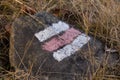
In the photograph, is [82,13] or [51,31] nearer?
[51,31]

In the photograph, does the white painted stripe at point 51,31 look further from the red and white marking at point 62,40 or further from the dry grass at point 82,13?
the dry grass at point 82,13

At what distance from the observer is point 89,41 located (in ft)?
5.93

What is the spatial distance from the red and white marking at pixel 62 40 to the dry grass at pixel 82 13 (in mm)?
65

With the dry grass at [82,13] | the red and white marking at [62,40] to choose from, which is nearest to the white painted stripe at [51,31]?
the red and white marking at [62,40]

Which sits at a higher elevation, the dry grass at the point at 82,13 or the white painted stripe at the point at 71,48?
the dry grass at the point at 82,13

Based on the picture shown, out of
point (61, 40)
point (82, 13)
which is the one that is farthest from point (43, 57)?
point (82, 13)

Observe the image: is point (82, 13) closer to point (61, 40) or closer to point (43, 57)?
point (61, 40)

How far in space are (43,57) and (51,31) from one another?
0.52 feet

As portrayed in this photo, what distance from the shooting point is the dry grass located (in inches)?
75.3

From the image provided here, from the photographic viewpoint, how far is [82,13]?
79.3 inches

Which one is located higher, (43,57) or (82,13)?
(82,13)

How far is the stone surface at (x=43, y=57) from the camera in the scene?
66.2 inches

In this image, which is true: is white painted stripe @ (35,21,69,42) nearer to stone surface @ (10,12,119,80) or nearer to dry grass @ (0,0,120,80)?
Result: stone surface @ (10,12,119,80)

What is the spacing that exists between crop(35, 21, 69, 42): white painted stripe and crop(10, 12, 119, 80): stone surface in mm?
20
